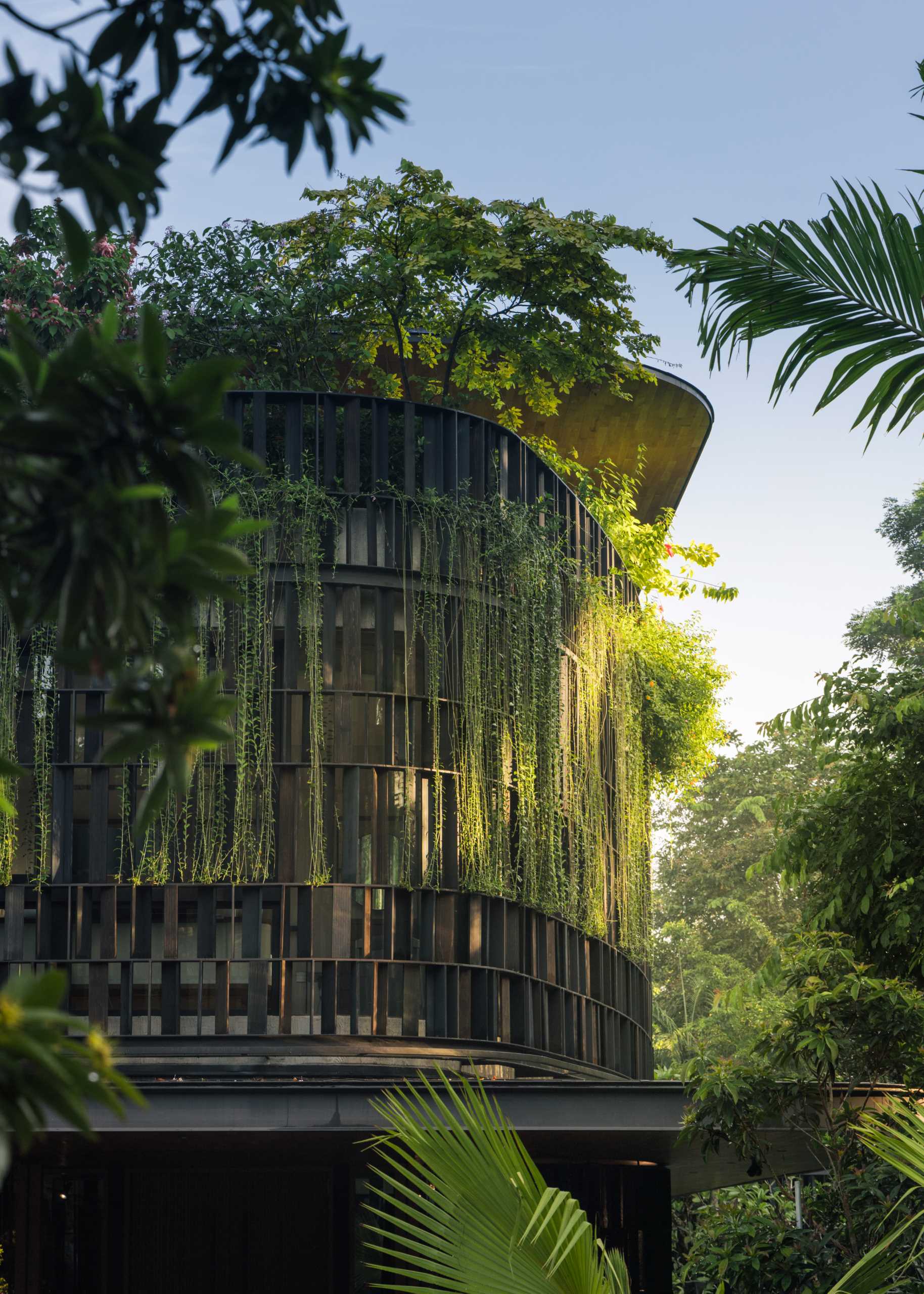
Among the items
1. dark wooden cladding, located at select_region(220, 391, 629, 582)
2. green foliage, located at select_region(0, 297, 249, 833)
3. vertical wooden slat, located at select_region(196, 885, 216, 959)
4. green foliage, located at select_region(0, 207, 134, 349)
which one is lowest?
green foliage, located at select_region(0, 297, 249, 833)

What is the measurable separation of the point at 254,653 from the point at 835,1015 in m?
5.90

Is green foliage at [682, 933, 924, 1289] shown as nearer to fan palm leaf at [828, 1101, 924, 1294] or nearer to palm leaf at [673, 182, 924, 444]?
fan palm leaf at [828, 1101, 924, 1294]

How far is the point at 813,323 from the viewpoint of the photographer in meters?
4.82

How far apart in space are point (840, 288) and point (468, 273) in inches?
444

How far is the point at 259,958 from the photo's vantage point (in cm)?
1209

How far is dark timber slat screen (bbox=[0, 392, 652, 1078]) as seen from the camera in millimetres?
12078

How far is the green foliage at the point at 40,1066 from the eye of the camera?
1627 millimetres

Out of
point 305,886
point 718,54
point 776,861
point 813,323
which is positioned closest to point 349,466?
point 305,886

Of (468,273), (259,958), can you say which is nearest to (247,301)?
(468,273)

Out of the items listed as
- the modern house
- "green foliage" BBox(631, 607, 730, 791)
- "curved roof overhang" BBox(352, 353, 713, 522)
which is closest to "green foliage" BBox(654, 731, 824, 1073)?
"curved roof overhang" BBox(352, 353, 713, 522)

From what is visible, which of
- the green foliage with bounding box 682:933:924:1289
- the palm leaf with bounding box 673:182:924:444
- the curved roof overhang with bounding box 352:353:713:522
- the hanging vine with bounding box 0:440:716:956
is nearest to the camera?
the palm leaf with bounding box 673:182:924:444

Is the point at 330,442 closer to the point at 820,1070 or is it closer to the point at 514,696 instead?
the point at 514,696

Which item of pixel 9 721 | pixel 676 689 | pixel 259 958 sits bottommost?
pixel 259 958

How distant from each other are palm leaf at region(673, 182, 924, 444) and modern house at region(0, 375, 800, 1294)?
7.28m
